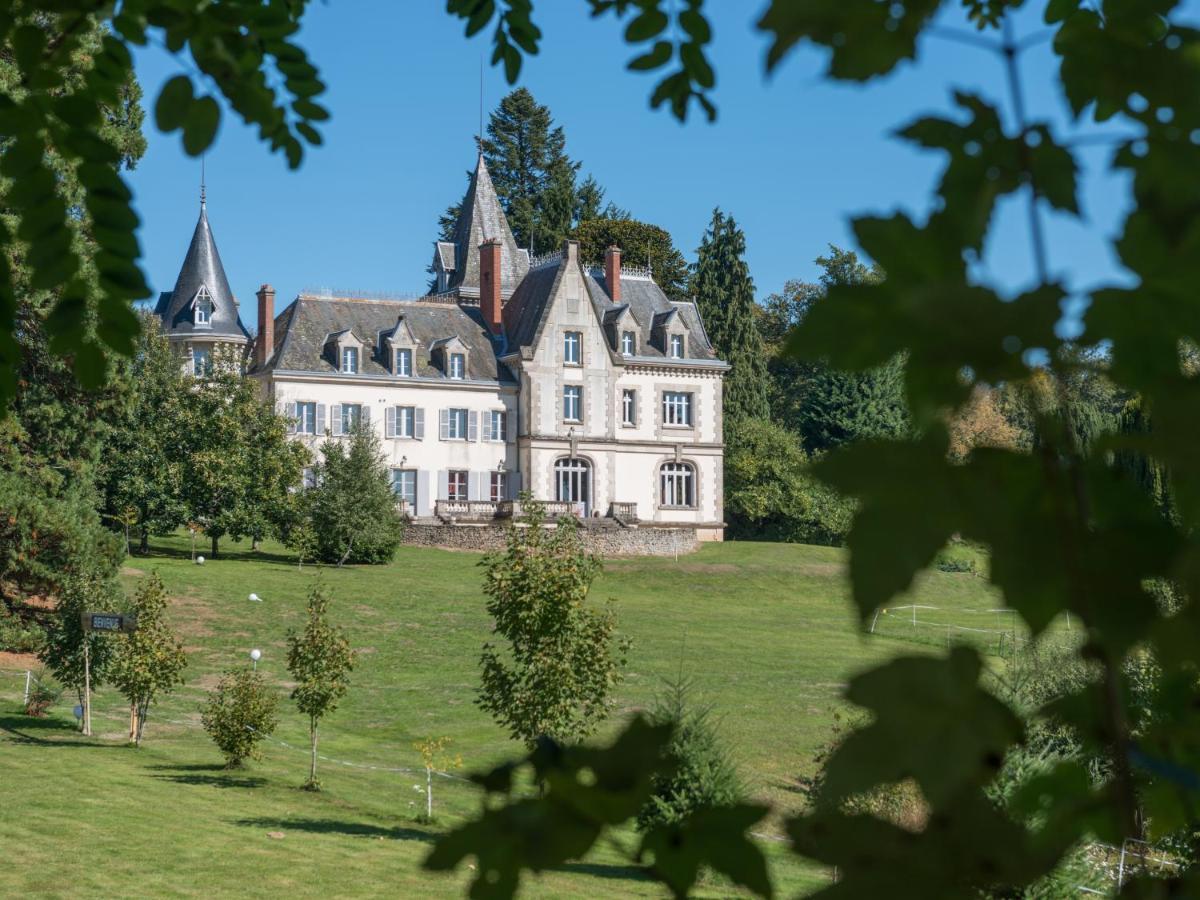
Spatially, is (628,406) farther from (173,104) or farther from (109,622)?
Result: (173,104)

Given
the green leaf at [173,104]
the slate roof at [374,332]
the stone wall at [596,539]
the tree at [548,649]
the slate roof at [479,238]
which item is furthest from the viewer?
the slate roof at [479,238]

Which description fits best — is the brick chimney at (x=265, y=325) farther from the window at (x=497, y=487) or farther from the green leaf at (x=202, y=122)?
the green leaf at (x=202, y=122)

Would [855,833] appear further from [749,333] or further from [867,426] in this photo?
[749,333]

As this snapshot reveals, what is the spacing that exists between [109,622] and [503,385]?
3233 centimetres

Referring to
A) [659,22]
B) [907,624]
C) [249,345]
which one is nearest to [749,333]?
[249,345]

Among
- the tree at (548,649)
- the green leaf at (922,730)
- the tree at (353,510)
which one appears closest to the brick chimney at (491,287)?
the tree at (353,510)

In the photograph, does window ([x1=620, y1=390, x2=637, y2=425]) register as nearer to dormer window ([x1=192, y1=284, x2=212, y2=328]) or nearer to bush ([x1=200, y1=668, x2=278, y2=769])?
dormer window ([x1=192, y1=284, x2=212, y2=328])

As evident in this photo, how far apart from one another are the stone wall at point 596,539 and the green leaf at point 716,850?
47707 millimetres

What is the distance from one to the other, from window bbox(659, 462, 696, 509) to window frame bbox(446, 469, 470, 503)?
7.87m

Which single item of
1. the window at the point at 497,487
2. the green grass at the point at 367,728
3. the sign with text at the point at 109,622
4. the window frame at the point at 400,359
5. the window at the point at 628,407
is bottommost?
the green grass at the point at 367,728

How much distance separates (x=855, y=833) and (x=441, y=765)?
2204 centimetres

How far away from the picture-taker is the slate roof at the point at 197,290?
55969mm

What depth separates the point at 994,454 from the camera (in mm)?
946

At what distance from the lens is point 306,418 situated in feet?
168
